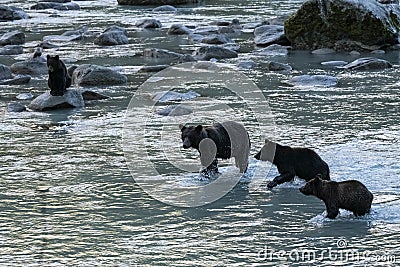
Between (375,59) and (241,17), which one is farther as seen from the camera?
(241,17)

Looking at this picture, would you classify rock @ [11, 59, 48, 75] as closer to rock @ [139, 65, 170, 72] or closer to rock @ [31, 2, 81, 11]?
rock @ [139, 65, 170, 72]

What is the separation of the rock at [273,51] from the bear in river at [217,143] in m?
8.65

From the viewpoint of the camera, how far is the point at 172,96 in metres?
12.0

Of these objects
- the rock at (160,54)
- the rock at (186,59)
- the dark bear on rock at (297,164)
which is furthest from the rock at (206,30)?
the dark bear on rock at (297,164)

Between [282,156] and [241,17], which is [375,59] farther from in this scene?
[241,17]

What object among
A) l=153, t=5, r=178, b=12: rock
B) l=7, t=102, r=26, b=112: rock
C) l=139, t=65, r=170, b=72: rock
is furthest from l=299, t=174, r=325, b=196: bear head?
l=153, t=5, r=178, b=12: rock

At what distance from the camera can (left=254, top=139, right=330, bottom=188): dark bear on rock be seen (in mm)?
7285

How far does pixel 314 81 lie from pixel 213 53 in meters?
3.44

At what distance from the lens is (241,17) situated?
23.9 m

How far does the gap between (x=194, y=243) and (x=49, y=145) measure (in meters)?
3.53

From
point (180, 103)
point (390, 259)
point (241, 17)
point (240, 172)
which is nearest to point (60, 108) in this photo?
point (180, 103)

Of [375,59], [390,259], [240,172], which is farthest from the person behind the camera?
[375,59]

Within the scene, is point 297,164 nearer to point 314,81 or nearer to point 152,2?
point 314,81

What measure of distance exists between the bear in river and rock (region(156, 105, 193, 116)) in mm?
2829
